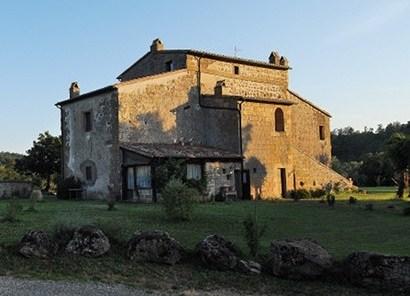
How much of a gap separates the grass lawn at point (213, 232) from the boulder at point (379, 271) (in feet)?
1.08

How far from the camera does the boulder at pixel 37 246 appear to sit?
11.1 metres

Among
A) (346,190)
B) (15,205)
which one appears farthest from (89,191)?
(346,190)

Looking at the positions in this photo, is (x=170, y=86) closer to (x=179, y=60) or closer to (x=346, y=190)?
(x=179, y=60)

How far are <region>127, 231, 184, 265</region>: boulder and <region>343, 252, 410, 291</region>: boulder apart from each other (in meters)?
3.60

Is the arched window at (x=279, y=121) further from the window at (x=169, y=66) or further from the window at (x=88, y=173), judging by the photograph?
the window at (x=88, y=173)

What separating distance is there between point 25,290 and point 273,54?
119 ft

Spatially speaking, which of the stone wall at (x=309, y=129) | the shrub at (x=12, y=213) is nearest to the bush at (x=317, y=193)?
the stone wall at (x=309, y=129)

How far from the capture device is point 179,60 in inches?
1425

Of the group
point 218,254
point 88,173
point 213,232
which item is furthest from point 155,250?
point 88,173

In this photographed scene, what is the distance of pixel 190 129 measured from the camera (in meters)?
35.3

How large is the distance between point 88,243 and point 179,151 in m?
20.4

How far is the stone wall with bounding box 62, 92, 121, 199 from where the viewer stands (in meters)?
Answer: 31.9

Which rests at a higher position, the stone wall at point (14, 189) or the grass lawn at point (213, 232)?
the stone wall at point (14, 189)

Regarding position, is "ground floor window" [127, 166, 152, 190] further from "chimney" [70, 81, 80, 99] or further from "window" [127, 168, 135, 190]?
"chimney" [70, 81, 80, 99]
